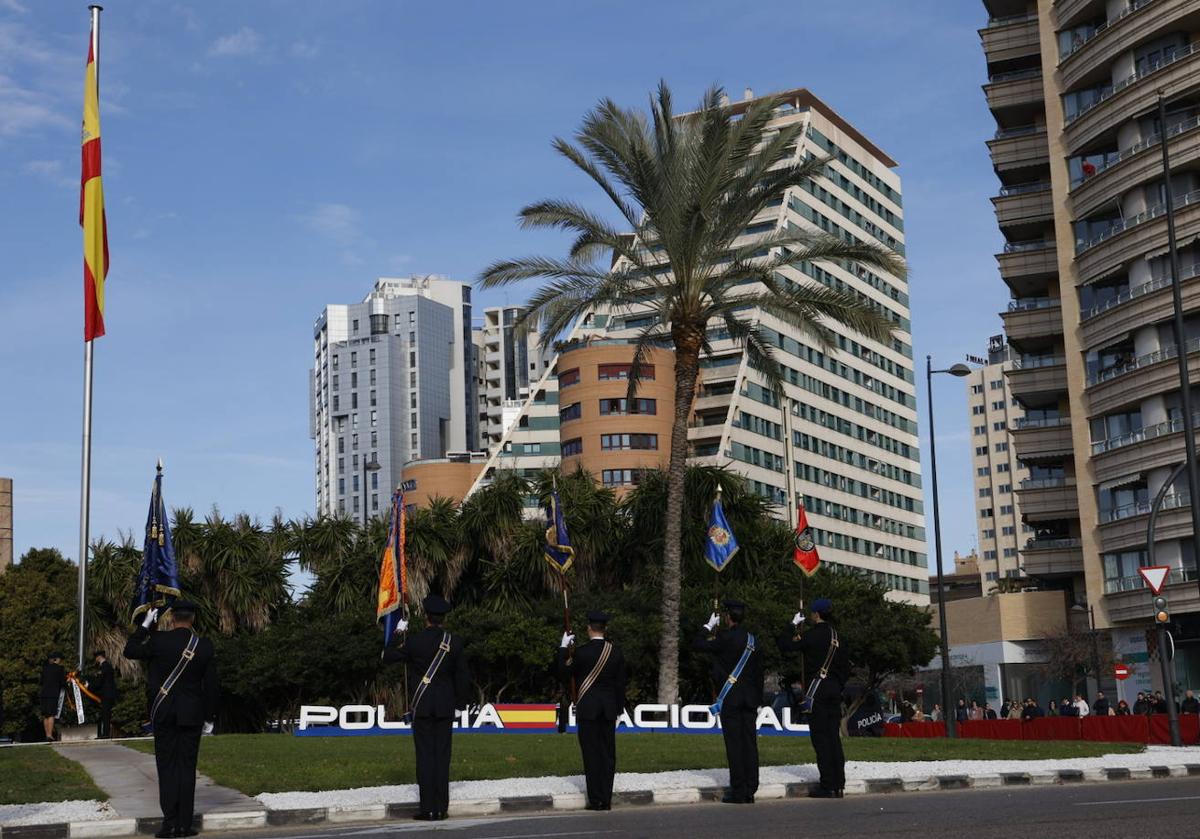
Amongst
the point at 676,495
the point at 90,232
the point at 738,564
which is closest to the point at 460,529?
the point at 738,564

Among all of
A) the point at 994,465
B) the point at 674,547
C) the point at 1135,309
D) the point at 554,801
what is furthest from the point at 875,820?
the point at 994,465

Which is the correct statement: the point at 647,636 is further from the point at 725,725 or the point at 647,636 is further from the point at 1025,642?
the point at 1025,642

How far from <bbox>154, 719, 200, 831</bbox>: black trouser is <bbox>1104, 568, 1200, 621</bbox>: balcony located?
46.0 m

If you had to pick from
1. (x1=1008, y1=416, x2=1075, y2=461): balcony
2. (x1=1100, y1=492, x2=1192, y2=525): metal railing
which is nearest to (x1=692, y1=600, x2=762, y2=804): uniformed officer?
(x1=1100, y1=492, x2=1192, y2=525): metal railing

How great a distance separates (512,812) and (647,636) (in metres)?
26.2

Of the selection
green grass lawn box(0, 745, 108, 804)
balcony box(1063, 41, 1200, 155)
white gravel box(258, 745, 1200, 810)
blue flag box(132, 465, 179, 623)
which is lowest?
white gravel box(258, 745, 1200, 810)

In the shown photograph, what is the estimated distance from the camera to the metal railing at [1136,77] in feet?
181

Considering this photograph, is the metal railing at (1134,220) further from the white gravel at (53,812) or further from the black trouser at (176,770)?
the black trouser at (176,770)

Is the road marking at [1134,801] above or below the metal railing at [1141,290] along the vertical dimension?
below

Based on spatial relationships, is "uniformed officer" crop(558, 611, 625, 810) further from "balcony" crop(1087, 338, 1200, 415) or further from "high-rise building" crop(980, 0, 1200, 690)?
"balcony" crop(1087, 338, 1200, 415)

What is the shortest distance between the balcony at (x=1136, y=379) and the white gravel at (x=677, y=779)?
36.7 m

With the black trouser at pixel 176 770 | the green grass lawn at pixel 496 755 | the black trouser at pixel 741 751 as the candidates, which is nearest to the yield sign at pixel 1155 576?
the green grass lawn at pixel 496 755

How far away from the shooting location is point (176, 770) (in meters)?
12.0

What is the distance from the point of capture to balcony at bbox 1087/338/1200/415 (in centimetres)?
5425
